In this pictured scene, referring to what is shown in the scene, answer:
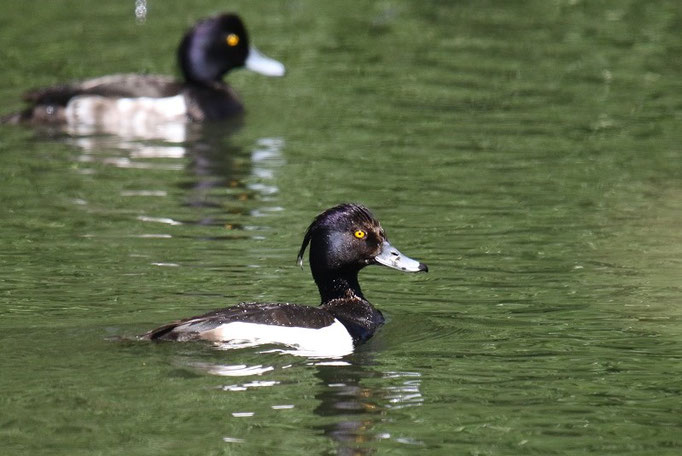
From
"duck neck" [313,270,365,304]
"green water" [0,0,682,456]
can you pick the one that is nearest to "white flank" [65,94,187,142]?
"green water" [0,0,682,456]

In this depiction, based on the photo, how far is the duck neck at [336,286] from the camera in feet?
34.1

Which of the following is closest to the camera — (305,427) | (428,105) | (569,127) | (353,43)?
(305,427)

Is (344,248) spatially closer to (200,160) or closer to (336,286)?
(336,286)

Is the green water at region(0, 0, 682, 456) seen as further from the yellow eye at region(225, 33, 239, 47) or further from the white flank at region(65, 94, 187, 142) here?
the yellow eye at region(225, 33, 239, 47)

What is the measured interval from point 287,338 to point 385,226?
11.4 feet

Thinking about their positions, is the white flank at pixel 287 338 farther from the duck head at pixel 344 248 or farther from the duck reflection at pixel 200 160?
the duck reflection at pixel 200 160

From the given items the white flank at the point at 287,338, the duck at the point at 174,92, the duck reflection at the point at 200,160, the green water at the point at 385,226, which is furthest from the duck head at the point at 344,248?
the duck at the point at 174,92

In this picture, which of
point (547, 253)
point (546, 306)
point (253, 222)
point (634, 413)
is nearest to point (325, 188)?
point (253, 222)

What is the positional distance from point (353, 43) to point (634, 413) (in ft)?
40.9

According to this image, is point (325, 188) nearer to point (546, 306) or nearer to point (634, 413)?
point (546, 306)

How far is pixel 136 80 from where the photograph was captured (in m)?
17.8

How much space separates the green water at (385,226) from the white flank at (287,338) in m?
0.09

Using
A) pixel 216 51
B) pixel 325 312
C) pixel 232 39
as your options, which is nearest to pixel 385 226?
pixel 325 312

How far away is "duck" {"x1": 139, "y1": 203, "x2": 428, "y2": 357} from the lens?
944 centimetres
